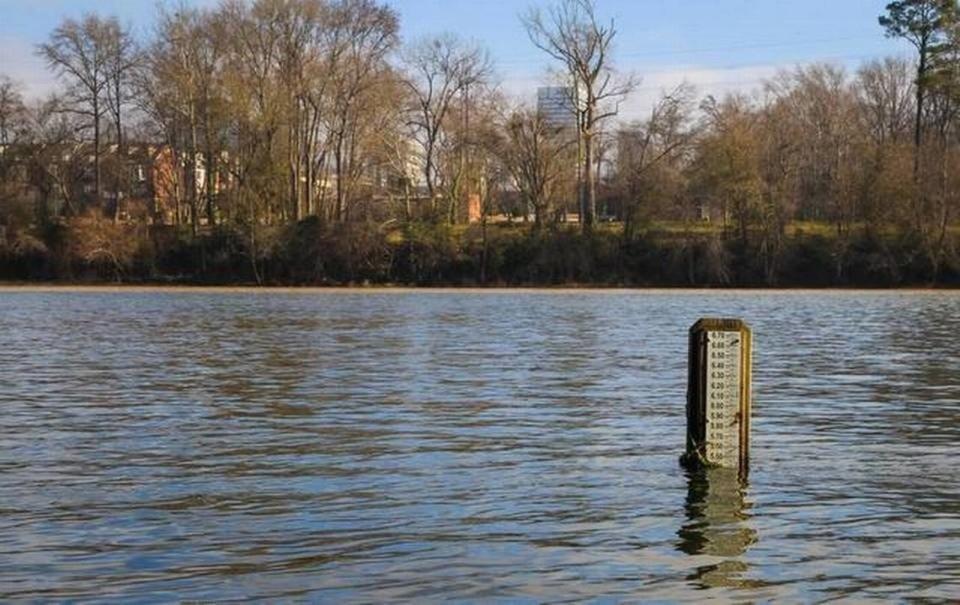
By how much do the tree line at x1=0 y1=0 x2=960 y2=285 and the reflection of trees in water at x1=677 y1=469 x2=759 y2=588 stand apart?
77735mm

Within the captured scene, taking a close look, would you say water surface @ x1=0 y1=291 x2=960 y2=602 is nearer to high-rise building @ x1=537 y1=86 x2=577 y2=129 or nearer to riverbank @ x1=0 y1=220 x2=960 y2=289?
riverbank @ x1=0 y1=220 x2=960 y2=289

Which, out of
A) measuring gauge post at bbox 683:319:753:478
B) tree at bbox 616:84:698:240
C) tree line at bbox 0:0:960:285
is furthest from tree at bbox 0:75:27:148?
measuring gauge post at bbox 683:319:753:478

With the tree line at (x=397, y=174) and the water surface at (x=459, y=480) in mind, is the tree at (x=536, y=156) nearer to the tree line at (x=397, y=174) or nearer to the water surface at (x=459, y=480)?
the tree line at (x=397, y=174)

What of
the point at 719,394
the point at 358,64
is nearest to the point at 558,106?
the point at 358,64

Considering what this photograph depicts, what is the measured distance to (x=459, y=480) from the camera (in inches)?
540

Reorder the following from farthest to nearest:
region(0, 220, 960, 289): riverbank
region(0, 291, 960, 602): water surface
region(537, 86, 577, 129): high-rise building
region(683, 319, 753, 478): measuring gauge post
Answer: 1. region(537, 86, 577, 129): high-rise building
2. region(0, 220, 960, 289): riverbank
3. region(683, 319, 753, 478): measuring gauge post
4. region(0, 291, 960, 602): water surface

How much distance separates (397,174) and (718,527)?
88.8 meters

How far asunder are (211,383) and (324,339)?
514 inches

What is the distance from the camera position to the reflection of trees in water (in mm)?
9781

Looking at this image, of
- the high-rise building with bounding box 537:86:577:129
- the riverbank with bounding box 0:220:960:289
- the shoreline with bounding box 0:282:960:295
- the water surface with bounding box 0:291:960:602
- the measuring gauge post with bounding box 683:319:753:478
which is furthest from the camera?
the high-rise building with bounding box 537:86:577:129

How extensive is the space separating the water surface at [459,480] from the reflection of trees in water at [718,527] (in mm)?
38

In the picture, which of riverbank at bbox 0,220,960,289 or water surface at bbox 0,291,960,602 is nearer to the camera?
water surface at bbox 0,291,960,602

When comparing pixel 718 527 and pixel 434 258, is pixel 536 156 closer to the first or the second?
pixel 434 258

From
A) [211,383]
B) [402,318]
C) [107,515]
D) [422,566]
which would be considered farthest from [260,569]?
[402,318]
